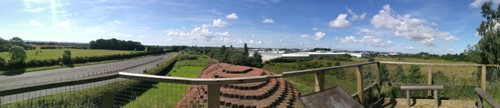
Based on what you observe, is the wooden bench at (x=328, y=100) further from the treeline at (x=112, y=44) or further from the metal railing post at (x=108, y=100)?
the treeline at (x=112, y=44)

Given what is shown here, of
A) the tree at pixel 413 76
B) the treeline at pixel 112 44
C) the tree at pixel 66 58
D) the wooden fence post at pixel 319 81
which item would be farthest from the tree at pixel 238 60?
the treeline at pixel 112 44

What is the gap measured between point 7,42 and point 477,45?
86602mm

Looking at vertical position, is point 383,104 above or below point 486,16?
below

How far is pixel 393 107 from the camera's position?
6.80 meters

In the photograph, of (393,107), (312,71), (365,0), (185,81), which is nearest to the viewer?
(185,81)

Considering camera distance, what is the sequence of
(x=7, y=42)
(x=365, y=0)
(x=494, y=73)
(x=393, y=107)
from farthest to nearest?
(x=7, y=42) → (x=365, y=0) → (x=494, y=73) → (x=393, y=107)

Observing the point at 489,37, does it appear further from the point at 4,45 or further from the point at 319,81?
the point at 4,45

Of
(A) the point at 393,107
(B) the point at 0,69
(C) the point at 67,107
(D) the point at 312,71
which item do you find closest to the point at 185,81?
(D) the point at 312,71

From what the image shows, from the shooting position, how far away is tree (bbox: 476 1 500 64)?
18.7 metres

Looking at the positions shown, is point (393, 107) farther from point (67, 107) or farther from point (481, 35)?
point (481, 35)

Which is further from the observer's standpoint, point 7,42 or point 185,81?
point 7,42

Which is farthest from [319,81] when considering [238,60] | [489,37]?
[238,60]

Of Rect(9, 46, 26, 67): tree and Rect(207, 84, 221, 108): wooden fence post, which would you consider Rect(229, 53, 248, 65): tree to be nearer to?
Rect(9, 46, 26, 67): tree

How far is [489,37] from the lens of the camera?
62.3 ft
